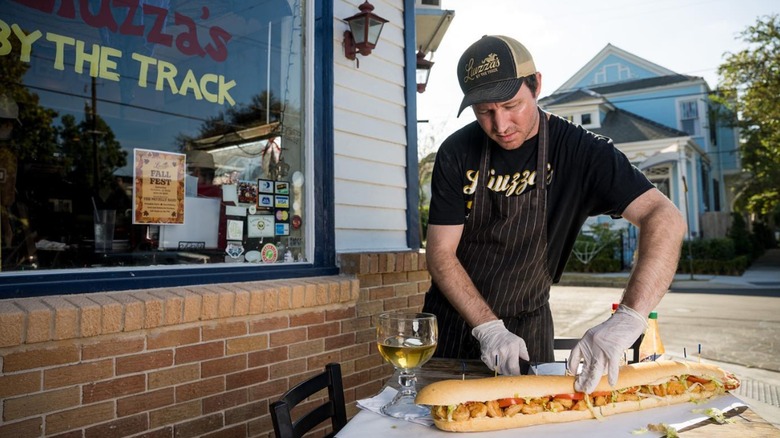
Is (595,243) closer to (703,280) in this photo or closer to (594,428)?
(703,280)

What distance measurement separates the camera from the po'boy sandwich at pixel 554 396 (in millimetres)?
1427

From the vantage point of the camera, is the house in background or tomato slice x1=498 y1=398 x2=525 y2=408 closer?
tomato slice x1=498 y1=398 x2=525 y2=408

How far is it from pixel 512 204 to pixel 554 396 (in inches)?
35.8

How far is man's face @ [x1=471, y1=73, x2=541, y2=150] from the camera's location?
208 centimetres

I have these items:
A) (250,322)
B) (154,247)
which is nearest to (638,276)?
(250,322)

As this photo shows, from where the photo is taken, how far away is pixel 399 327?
5.21 feet

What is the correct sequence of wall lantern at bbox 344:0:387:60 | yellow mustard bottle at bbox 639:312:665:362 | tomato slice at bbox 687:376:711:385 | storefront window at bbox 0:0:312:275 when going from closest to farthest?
tomato slice at bbox 687:376:711:385 → yellow mustard bottle at bbox 639:312:665:362 → storefront window at bbox 0:0:312:275 → wall lantern at bbox 344:0:387:60

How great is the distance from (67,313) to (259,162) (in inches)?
57.7

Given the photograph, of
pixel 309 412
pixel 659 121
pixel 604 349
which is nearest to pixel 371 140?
pixel 309 412

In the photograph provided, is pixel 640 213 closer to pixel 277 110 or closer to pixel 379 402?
pixel 379 402

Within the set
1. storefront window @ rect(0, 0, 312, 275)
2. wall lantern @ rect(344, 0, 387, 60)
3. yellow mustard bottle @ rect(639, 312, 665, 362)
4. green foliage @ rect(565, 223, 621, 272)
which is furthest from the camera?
green foliage @ rect(565, 223, 621, 272)

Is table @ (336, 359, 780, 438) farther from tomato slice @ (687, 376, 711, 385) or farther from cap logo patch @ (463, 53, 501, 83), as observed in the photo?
cap logo patch @ (463, 53, 501, 83)

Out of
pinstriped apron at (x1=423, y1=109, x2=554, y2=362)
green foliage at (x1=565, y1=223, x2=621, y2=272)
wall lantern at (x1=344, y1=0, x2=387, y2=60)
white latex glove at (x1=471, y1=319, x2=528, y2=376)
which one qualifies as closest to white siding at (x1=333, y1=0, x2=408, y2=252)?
wall lantern at (x1=344, y1=0, x2=387, y2=60)

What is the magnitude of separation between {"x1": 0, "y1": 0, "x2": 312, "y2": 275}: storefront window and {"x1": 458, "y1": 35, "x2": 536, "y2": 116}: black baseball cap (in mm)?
1419
